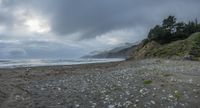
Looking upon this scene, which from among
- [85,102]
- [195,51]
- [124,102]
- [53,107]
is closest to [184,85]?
[124,102]

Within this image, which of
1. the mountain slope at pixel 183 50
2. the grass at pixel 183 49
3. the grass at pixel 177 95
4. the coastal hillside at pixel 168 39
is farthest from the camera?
the coastal hillside at pixel 168 39

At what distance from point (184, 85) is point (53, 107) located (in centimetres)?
943

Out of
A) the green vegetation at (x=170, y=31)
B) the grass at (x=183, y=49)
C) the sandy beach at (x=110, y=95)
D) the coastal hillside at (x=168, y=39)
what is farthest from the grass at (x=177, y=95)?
the green vegetation at (x=170, y=31)

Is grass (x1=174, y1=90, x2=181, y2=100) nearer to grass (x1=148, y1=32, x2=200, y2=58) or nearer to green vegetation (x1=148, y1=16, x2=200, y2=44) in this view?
grass (x1=148, y1=32, x2=200, y2=58)

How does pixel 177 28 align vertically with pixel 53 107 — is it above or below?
above

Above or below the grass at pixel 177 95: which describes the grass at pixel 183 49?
above

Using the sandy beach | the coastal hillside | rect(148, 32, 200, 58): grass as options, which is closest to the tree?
the coastal hillside

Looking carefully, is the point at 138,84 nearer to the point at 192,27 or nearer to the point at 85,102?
the point at 85,102

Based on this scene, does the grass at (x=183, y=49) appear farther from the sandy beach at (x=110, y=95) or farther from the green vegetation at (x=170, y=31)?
the sandy beach at (x=110, y=95)

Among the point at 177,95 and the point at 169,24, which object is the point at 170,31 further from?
the point at 177,95

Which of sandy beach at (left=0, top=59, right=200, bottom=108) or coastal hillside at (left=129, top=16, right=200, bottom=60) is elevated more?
coastal hillside at (left=129, top=16, right=200, bottom=60)

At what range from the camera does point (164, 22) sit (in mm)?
118312

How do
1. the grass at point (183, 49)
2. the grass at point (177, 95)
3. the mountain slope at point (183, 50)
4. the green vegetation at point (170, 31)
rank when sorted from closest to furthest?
the grass at point (177, 95), the mountain slope at point (183, 50), the grass at point (183, 49), the green vegetation at point (170, 31)

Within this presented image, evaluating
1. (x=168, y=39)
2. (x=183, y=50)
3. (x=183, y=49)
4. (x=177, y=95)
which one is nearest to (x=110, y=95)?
(x=177, y=95)
